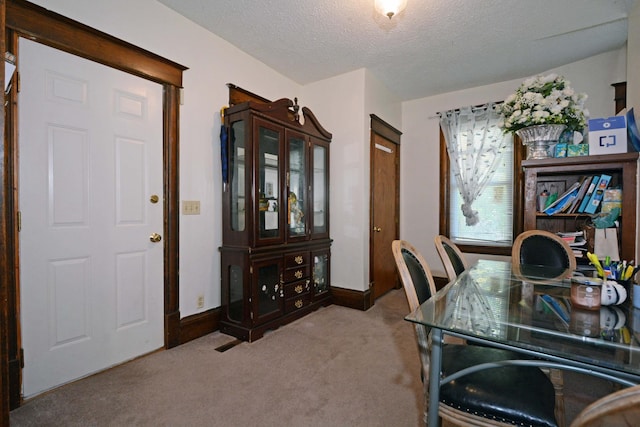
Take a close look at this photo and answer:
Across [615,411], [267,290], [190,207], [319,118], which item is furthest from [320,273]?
[615,411]

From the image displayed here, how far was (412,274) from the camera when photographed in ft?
4.49

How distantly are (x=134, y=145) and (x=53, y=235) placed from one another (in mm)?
790

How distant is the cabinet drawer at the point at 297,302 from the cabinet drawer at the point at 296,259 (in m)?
0.34

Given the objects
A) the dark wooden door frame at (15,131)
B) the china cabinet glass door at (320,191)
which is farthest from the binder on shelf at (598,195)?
the dark wooden door frame at (15,131)

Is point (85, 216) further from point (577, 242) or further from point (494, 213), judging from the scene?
point (494, 213)

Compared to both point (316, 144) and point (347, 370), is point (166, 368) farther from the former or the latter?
point (316, 144)

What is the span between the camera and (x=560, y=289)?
1.51 m

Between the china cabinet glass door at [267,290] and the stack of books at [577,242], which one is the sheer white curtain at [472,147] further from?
the china cabinet glass door at [267,290]

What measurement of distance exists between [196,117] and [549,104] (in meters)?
2.85

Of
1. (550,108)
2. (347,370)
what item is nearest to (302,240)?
(347,370)

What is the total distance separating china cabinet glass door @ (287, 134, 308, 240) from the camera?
9.83 ft

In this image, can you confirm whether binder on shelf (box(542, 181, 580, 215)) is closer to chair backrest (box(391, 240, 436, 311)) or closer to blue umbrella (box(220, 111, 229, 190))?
chair backrest (box(391, 240, 436, 311))

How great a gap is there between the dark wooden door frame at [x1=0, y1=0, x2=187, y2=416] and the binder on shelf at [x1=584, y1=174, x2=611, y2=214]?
333cm

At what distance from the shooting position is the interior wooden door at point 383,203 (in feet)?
11.8
